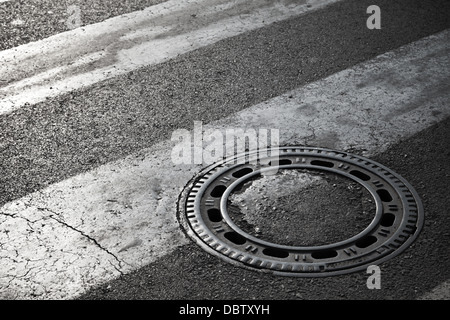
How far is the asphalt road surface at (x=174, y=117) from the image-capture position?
3398mm

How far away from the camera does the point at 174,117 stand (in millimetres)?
4812

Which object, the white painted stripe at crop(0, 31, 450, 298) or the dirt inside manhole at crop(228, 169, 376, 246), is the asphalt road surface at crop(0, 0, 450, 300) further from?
the dirt inside manhole at crop(228, 169, 376, 246)

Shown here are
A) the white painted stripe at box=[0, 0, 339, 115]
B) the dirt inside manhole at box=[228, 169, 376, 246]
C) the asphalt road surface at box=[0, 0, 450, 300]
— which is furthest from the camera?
the white painted stripe at box=[0, 0, 339, 115]

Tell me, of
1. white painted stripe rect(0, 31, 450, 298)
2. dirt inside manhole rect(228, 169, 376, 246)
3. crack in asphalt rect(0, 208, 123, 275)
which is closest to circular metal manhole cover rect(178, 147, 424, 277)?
dirt inside manhole rect(228, 169, 376, 246)

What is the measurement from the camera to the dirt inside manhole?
3699 millimetres

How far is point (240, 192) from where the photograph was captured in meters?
4.05

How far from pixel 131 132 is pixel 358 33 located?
2.41 metres

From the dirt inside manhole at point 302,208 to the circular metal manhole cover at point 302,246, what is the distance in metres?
0.03

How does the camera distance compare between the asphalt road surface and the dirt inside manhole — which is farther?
the dirt inside manhole

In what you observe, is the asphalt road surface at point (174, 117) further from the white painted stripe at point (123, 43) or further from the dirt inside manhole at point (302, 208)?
the dirt inside manhole at point (302, 208)

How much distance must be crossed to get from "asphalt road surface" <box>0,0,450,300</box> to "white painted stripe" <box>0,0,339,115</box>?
0.06ft

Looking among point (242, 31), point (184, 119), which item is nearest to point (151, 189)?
point (184, 119)

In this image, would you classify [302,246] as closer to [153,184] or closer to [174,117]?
[153,184]
